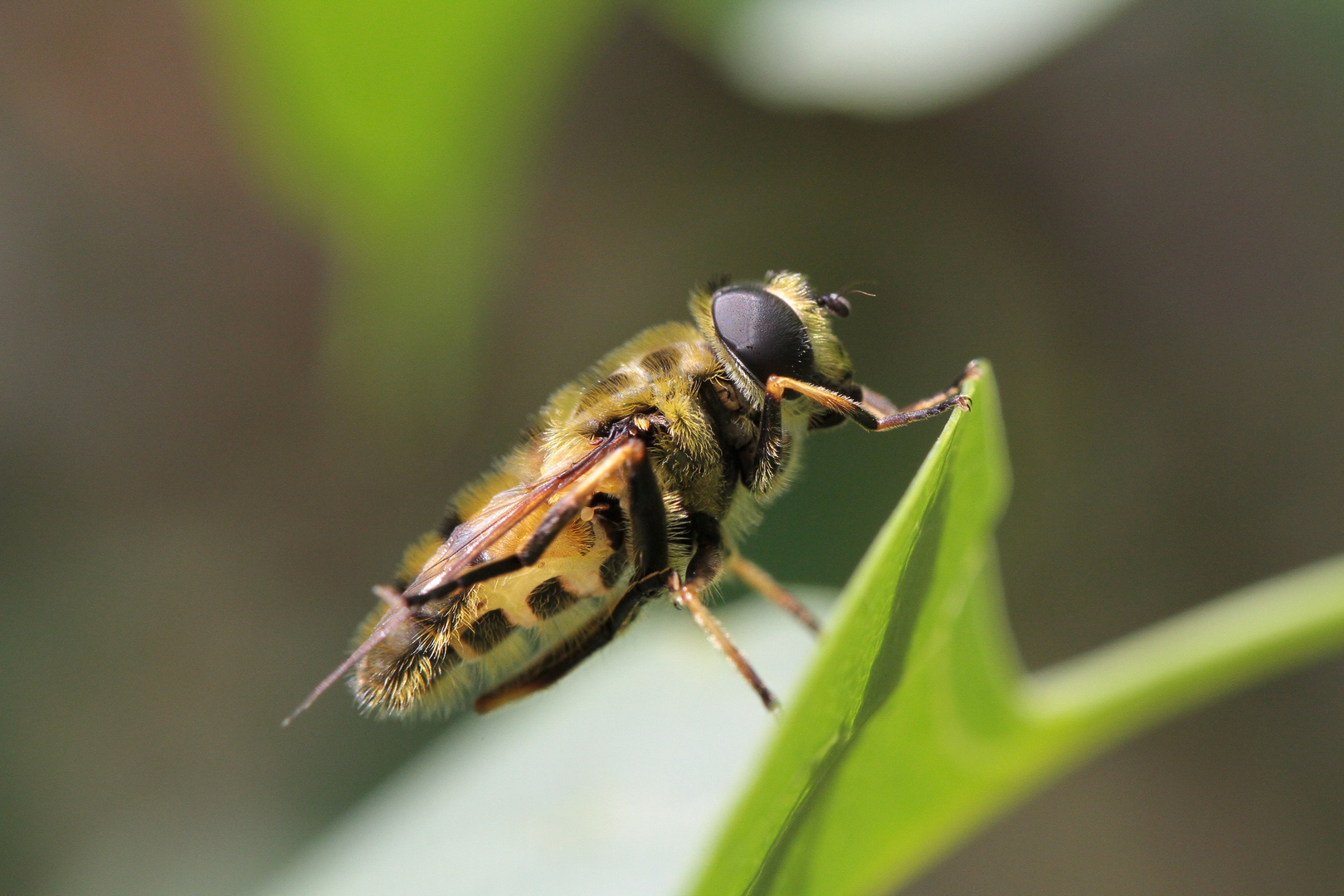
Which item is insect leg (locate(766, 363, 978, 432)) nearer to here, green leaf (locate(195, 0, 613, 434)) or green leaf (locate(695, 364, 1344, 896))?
green leaf (locate(695, 364, 1344, 896))

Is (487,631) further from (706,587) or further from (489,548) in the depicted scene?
(706,587)

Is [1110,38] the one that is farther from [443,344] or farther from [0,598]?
[0,598]

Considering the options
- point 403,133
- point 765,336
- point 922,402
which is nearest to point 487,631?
point 765,336

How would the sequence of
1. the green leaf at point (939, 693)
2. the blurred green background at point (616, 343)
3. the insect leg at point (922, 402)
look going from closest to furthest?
→ the green leaf at point (939, 693) → the insect leg at point (922, 402) → the blurred green background at point (616, 343)

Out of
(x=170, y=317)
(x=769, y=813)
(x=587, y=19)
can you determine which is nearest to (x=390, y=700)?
(x=769, y=813)

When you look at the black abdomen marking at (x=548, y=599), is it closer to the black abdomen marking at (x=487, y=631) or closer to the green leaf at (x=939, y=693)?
the black abdomen marking at (x=487, y=631)

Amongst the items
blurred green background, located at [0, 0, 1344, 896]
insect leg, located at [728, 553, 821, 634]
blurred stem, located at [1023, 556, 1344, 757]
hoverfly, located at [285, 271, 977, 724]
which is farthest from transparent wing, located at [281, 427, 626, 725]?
blurred green background, located at [0, 0, 1344, 896]

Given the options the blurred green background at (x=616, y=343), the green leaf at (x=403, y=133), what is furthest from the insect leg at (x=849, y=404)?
the blurred green background at (x=616, y=343)
